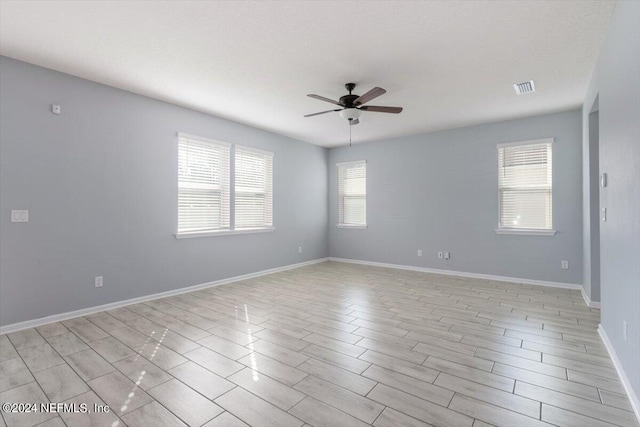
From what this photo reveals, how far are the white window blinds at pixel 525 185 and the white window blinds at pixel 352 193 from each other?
2725 mm

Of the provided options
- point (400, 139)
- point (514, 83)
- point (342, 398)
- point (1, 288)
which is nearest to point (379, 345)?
point (342, 398)

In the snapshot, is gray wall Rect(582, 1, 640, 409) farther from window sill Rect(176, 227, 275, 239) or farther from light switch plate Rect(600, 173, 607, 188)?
window sill Rect(176, 227, 275, 239)

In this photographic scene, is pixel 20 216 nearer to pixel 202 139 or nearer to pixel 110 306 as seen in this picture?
pixel 110 306

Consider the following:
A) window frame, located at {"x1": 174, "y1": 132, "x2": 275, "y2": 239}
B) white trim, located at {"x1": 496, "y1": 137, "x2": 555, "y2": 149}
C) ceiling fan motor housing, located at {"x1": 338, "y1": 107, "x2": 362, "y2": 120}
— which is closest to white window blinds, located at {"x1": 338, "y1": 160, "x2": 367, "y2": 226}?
window frame, located at {"x1": 174, "y1": 132, "x2": 275, "y2": 239}

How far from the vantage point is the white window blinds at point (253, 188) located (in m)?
5.48

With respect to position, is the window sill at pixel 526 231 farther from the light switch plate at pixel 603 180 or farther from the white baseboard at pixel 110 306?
the white baseboard at pixel 110 306

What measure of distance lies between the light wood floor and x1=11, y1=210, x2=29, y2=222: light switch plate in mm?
1149

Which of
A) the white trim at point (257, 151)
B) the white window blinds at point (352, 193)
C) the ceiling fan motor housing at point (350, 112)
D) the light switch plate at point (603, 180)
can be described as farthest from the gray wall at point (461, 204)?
the light switch plate at point (603, 180)

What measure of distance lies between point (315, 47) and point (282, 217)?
12.7 feet

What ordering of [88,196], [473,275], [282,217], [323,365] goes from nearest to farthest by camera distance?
1. [323,365]
2. [88,196]
3. [473,275]
4. [282,217]

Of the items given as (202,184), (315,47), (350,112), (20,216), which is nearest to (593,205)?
(350,112)

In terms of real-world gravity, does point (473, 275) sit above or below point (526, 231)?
below

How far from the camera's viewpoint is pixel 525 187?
515cm

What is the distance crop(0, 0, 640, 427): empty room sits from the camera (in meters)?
2.03
